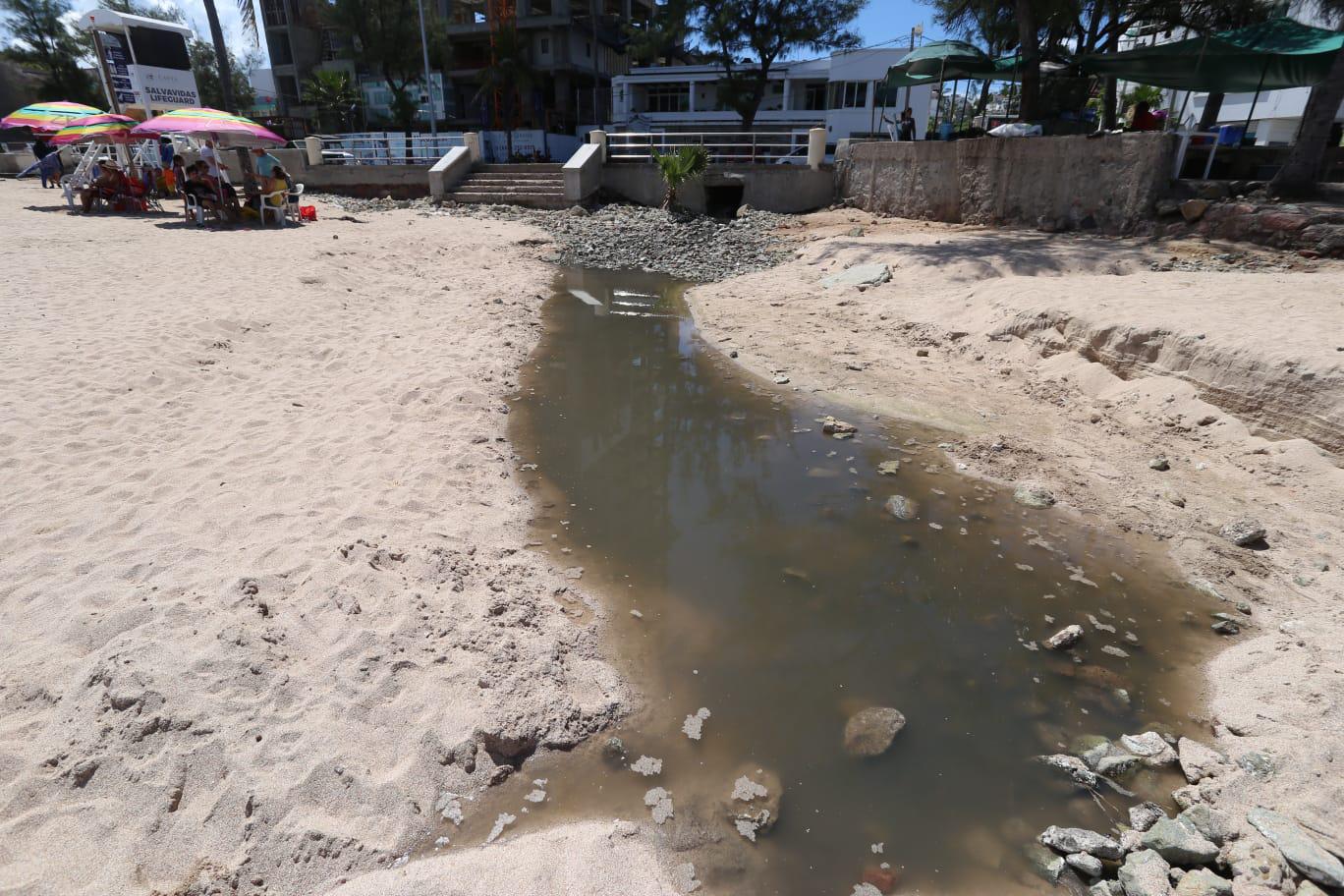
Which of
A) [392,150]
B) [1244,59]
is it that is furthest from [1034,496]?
[392,150]

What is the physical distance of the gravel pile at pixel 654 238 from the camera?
48.4ft

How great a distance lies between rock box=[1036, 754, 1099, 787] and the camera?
10.2 ft

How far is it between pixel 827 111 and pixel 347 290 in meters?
30.6

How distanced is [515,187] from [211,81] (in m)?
38.8

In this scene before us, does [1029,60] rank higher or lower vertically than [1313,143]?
higher

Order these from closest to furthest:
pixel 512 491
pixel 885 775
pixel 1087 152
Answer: pixel 885 775 < pixel 512 491 < pixel 1087 152

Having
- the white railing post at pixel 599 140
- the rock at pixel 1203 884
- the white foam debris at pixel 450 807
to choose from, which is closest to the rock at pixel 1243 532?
the rock at pixel 1203 884

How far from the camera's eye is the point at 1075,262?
9.91m

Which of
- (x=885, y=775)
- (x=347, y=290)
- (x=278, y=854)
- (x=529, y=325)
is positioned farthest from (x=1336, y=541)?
(x=347, y=290)

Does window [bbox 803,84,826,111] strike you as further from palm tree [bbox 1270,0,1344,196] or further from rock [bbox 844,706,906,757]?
rock [bbox 844,706,906,757]

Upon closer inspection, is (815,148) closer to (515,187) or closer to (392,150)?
(515,187)

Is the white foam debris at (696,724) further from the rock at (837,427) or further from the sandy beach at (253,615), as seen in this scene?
the rock at (837,427)

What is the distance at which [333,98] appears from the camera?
35719 mm

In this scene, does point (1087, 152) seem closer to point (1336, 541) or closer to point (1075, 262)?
point (1075, 262)
